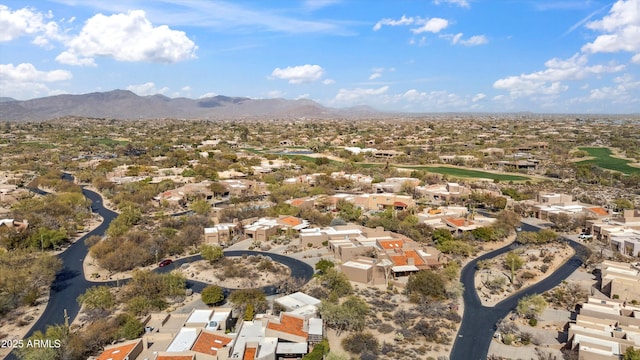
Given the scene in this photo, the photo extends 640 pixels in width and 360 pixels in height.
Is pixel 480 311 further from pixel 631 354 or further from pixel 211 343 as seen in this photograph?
pixel 211 343

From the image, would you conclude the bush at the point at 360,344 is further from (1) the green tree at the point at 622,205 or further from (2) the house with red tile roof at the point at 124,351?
(1) the green tree at the point at 622,205

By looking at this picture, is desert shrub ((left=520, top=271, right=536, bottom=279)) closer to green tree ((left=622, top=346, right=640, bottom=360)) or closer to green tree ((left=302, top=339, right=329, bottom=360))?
green tree ((left=622, top=346, right=640, bottom=360))

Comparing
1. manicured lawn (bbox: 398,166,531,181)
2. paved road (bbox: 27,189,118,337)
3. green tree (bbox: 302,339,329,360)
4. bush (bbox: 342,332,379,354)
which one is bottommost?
paved road (bbox: 27,189,118,337)

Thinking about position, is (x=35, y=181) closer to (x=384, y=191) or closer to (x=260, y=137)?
(x=384, y=191)

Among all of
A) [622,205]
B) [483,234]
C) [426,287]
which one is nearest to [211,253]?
[426,287]

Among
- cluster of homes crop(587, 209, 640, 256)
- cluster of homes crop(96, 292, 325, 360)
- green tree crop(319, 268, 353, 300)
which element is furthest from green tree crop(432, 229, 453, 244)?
cluster of homes crop(96, 292, 325, 360)

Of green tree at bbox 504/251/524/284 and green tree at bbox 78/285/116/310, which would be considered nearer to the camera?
green tree at bbox 78/285/116/310
